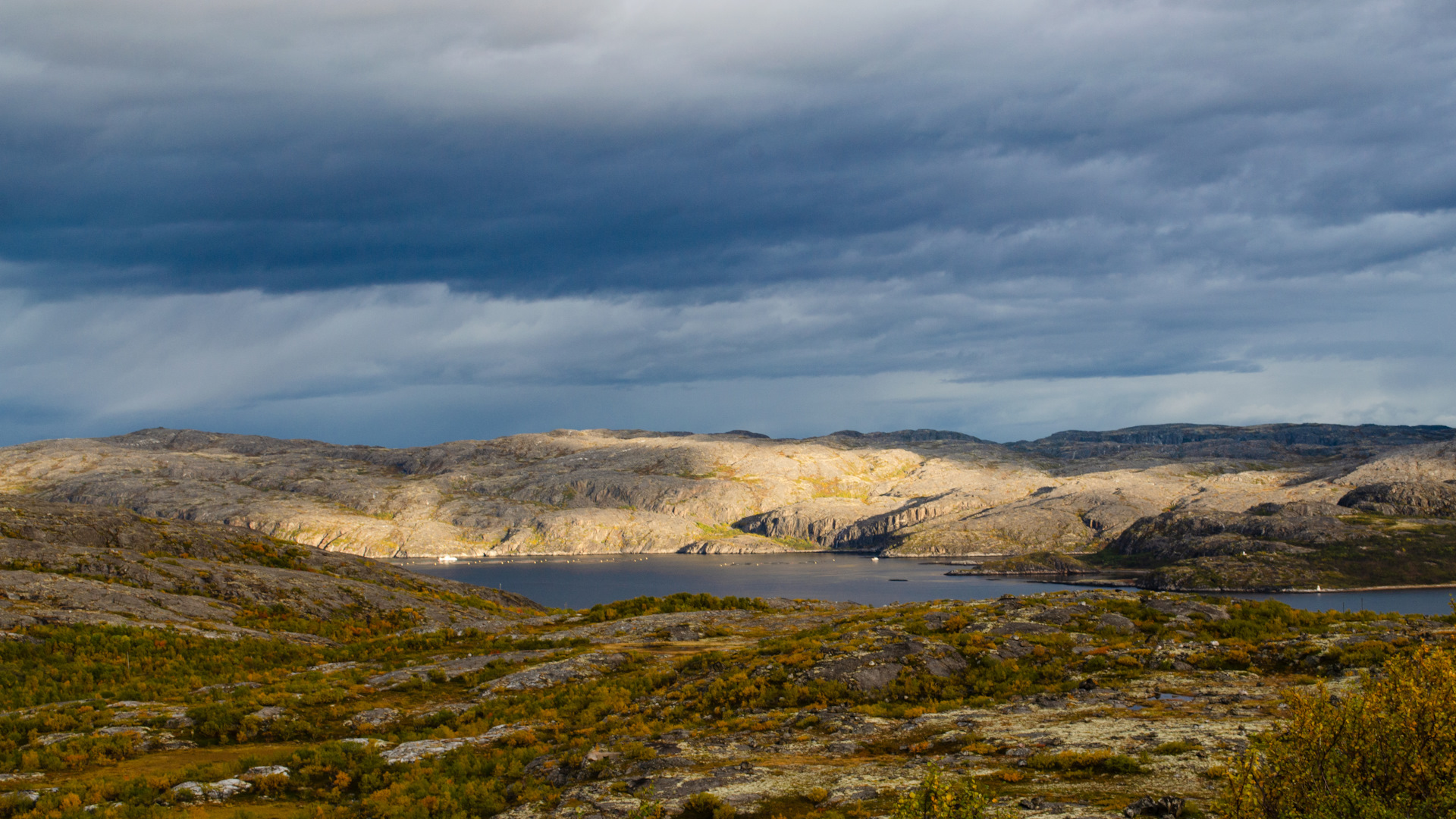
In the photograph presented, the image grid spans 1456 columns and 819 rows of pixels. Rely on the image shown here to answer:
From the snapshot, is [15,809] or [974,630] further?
[974,630]

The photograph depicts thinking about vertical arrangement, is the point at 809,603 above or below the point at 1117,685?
below

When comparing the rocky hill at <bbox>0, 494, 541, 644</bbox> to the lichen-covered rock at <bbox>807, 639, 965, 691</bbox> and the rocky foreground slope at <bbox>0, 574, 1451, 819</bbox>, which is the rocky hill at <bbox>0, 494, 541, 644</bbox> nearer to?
the rocky foreground slope at <bbox>0, 574, 1451, 819</bbox>

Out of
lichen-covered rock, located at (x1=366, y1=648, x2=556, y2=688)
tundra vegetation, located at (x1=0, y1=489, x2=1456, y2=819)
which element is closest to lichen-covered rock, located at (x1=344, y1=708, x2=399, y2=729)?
tundra vegetation, located at (x1=0, y1=489, x2=1456, y2=819)

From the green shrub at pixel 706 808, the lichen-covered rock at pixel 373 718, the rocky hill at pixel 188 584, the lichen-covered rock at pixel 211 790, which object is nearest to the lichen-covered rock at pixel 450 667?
the lichen-covered rock at pixel 373 718

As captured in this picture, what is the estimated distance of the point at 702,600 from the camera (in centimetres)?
6912

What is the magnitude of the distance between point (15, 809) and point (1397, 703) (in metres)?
33.3

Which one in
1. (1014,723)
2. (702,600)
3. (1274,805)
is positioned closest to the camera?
(1274,805)

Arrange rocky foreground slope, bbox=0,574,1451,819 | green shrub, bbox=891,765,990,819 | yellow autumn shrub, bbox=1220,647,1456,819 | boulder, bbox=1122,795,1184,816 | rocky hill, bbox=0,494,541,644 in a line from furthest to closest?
1. rocky hill, bbox=0,494,541,644
2. rocky foreground slope, bbox=0,574,1451,819
3. boulder, bbox=1122,795,1184,816
4. yellow autumn shrub, bbox=1220,647,1456,819
5. green shrub, bbox=891,765,990,819

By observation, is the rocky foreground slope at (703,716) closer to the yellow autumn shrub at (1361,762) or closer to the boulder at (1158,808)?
the boulder at (1158,808)

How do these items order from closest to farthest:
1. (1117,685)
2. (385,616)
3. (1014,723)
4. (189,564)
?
(1014,723) → (1117,685) → (189,564) → (385,616)

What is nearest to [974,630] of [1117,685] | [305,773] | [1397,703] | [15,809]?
[1117,685]

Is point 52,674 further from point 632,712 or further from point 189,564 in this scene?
point 632,712

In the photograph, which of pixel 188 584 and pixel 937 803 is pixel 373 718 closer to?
pixel 937 803

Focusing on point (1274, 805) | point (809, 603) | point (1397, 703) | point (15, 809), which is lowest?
point (809, 603)
